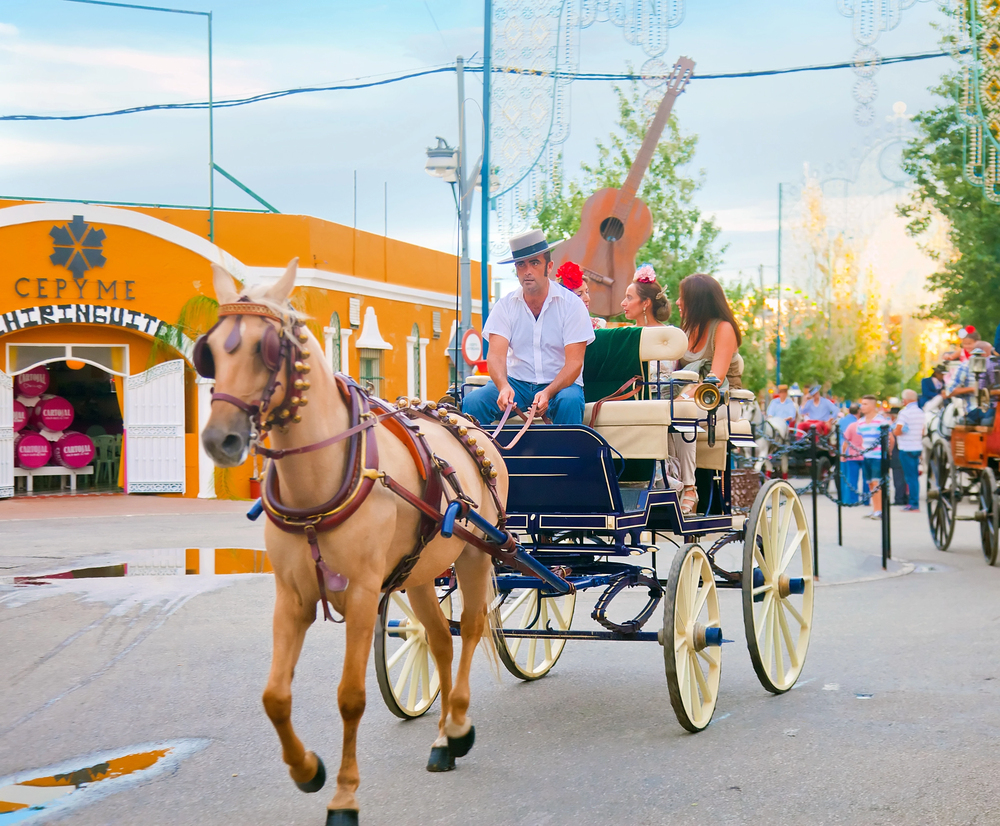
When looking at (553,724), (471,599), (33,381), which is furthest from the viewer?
(33,381)

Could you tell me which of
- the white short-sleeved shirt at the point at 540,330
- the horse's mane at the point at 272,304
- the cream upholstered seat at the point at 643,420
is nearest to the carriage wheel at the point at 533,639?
the cream upholstered seat at the point at 643,420

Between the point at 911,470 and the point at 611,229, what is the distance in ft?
22.2

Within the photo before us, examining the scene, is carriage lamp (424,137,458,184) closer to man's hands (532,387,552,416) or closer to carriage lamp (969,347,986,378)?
carriage lamp (969,347,986,378)

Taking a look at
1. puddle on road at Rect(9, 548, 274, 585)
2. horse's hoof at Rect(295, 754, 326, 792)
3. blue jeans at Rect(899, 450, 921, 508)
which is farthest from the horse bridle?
blue jeans at Rect(899, 450, 921, 508)

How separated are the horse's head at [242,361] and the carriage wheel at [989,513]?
892 cm

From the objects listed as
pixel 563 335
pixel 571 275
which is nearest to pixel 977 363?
pixel 571 275

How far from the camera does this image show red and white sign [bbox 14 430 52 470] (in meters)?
20.2

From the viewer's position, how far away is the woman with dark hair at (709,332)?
6984 mm

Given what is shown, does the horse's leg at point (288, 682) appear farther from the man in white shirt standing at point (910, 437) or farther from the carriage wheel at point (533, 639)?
the man in white shirt standing at point (910, 437)

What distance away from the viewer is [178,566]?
36.6 ft

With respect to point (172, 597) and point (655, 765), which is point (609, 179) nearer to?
point (172, 597)

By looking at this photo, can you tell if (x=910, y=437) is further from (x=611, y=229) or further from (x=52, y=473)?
(x=52, y=473)

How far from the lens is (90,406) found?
23.0m

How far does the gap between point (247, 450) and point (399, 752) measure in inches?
82.5
